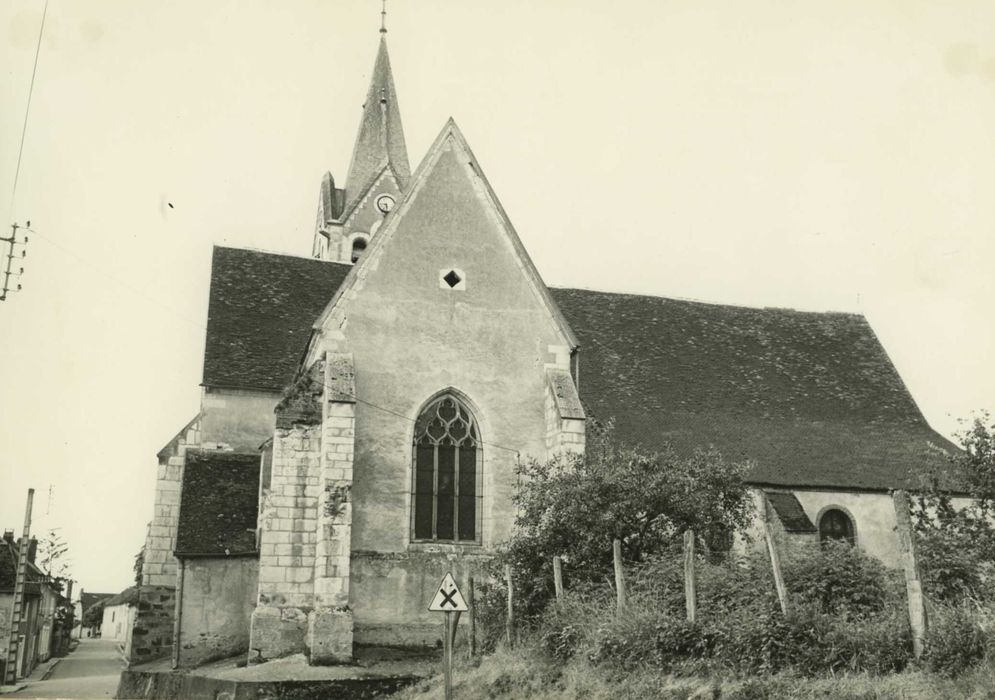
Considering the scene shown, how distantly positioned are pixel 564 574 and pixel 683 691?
5.56 metres

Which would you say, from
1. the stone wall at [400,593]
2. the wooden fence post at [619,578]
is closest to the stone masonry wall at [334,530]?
the stone wall at [400,593]

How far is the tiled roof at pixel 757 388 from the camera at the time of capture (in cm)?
2492

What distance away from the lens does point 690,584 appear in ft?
42.3

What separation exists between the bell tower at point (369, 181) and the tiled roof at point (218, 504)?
1654 cm

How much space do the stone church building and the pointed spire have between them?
13814 mm

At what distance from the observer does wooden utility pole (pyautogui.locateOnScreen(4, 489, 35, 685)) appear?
29828 millimetres

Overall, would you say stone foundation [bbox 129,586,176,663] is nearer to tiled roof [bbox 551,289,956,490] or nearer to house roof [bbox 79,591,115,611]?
tiled roof [bbox 551,289,956,490]

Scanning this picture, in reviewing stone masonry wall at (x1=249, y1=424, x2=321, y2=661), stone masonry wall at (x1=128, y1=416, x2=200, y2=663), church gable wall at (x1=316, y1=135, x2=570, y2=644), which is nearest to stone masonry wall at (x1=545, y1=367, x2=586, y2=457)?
church gable wall at (x1=316, y1=135, x2=570, y2=644)

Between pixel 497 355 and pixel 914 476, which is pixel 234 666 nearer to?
pixel 497 355

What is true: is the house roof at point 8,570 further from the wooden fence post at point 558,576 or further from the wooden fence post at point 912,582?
the wooden fence post at point 912,582

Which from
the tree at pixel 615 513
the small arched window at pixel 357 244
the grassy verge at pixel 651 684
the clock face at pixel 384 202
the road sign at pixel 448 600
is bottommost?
the grassy verge at pixel 651 684

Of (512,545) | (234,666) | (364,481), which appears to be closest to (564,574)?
(512,545)

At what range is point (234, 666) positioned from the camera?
1947 cm

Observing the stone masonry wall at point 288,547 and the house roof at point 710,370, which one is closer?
the stone masonry wall at point 288,547
